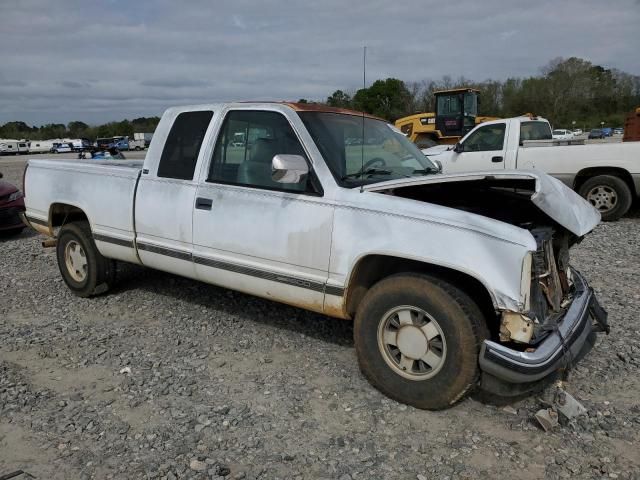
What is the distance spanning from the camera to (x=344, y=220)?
365cm

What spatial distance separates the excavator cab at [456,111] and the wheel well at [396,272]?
15712 mm

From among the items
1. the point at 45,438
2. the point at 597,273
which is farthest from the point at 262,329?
the point at 597,273

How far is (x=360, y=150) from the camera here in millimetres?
4215

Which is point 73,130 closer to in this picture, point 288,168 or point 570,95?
point 570,95

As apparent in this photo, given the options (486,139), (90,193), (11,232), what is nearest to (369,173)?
(90,193)

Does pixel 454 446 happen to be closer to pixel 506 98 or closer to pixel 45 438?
pixel 45 438

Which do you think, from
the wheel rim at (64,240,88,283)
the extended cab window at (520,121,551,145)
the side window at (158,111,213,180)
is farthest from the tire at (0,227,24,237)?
the extended cab window at (520,121,551,145)

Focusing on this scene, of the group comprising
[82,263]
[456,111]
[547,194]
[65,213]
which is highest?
[456,111]

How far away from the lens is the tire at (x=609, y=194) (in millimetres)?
9297

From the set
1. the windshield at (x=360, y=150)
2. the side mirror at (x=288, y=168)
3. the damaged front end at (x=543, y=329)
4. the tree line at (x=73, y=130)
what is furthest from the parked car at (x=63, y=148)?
the damaged front end at (x=543, y=329)

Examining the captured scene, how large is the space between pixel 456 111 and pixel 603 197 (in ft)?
31.6

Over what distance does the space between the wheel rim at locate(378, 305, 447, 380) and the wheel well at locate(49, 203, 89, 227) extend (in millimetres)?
3680

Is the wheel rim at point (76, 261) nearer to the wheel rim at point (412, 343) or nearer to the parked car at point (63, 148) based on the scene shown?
the wheel rim at point (412, 343)

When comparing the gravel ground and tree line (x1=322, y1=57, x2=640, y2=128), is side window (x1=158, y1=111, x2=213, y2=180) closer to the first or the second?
the gravel ground
